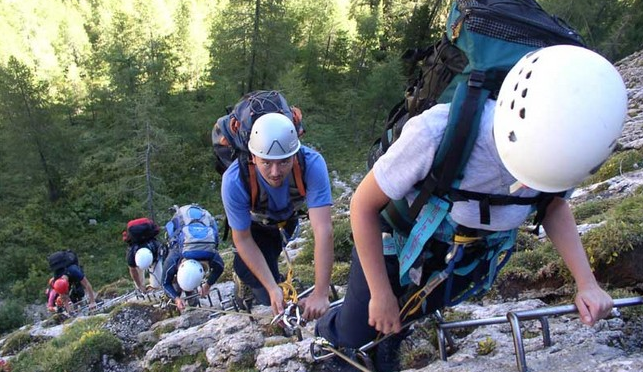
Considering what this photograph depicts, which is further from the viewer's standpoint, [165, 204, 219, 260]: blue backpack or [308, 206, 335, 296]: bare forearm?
[165, 204, 219, 260]: blue backpack

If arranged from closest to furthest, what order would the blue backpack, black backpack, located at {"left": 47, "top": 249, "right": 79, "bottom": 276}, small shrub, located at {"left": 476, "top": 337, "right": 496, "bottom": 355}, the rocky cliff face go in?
1. the rocky cliff face
2. small shrub, located at {"left": 476, "top": 337, "right": 496, "bottom": 355}
3. the blue backpack
4. black backpack, located at {"left": 47, "top": 249, "right": 79, "bottom": 276}

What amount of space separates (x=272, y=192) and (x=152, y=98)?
92.0 ft

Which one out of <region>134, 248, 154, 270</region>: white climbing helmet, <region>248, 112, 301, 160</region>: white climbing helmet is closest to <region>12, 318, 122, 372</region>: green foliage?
<region>134, 248, 154, 270</region>: white climbing helmet

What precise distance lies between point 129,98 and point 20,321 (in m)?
19.7

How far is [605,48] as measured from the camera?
30.0 meters

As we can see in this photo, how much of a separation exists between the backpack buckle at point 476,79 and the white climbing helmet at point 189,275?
5.50 metres

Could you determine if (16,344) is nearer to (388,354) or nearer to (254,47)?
(388,354)

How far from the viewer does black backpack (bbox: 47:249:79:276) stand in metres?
11.7

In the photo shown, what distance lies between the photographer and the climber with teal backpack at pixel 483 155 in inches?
78.3

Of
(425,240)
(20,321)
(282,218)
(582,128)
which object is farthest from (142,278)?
(20,321)

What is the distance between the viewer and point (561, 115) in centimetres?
196

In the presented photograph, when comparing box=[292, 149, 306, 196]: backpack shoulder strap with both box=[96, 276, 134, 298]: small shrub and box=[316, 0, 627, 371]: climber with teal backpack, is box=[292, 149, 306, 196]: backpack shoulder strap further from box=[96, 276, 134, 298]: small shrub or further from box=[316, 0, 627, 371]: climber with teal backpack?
box=[96, 276, 134, 298]: small shrub

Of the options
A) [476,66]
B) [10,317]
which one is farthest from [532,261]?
[10,317]

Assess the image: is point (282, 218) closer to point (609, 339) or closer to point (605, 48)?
point (609, 339)
